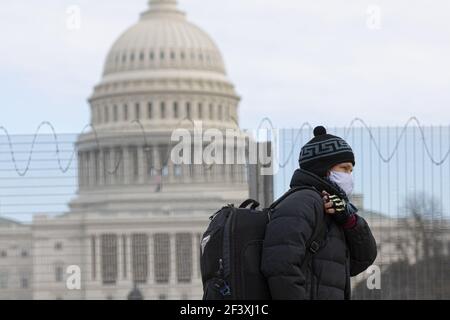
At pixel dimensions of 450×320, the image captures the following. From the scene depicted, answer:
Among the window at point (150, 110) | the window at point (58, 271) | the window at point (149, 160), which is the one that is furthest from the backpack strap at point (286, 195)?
the window at point (150, 110)

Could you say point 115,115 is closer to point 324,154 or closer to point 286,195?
point 324,154

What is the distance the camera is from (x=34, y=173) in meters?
12.8

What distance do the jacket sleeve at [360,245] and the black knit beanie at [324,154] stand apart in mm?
235

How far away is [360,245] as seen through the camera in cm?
552

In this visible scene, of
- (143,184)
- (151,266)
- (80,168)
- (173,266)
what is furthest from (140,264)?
(143,184)

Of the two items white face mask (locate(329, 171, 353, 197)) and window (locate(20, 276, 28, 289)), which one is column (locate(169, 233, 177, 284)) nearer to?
window (locate(20, 276, 28, 289))

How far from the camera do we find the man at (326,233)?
5.20 meters

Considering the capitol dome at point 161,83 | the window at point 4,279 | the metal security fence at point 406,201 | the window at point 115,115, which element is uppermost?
the capitol dome at point 161,83

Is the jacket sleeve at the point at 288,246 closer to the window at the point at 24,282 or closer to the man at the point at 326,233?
the man at the point at 326,233

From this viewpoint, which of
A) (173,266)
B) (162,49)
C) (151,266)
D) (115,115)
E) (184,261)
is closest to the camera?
(151,266)

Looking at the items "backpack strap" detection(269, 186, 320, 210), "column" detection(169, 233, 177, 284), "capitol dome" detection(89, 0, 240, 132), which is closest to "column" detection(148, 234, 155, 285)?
"column" detection(169, 233, 177, 284)

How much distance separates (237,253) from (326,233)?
1.04ft

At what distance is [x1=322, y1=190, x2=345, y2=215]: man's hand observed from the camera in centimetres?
543
